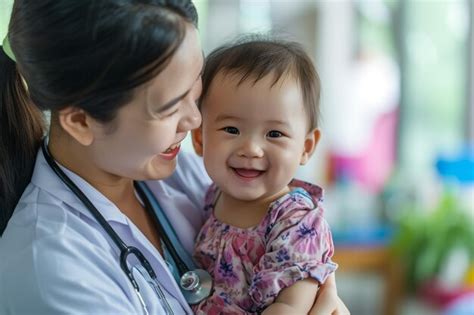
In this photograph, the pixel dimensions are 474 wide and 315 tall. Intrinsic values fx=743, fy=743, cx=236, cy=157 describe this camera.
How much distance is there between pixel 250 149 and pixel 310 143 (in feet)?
0.61

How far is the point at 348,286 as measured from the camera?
4562 millimetres

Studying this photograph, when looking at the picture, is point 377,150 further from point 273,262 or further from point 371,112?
point 273,262

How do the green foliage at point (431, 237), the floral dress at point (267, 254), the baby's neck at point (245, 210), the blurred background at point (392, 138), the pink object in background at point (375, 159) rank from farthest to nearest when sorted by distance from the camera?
1. the pink object in background at point (375, 159)
2. the blurred background at point (392, 138)
3. the green foliage at point (431, 237)
4. the baby's neck at point (245, 210)
5. the floral dress at point (267, 254)

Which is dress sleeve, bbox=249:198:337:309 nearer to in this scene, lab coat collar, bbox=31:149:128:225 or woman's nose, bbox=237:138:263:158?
woman's nose, bbox=237:138:263:158

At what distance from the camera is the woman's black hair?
119cm

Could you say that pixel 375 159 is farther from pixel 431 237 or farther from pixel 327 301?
pixel 327 301

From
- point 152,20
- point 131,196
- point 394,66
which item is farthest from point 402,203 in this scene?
point 152,20

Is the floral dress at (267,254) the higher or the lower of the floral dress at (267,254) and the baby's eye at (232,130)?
the lower

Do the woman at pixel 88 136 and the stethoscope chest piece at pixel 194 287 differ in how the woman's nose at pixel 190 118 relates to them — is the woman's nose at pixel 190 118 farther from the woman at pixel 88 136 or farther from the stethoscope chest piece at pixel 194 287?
the stethoscope chest piece at pixel 194 287

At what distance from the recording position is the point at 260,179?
139 centimetres

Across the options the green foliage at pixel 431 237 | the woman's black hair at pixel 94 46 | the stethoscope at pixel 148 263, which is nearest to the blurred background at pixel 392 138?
the green foliage at pixel 431 237

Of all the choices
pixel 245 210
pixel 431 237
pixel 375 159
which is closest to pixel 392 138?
pixel 375 159

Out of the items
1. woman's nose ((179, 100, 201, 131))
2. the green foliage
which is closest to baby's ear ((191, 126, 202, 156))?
woman's nose ((179, 100, 201, 131))

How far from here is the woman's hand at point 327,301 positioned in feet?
4.37
